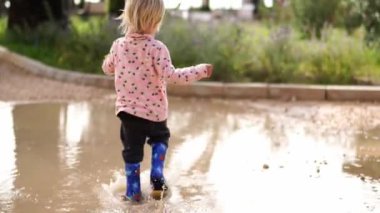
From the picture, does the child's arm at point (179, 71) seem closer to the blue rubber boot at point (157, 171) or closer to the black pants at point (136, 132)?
the black pants at point (136, 132)

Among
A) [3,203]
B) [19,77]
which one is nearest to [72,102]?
[19,77]

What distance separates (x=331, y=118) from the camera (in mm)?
7191

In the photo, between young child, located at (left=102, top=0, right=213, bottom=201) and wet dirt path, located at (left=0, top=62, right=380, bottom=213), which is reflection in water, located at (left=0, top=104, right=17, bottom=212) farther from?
young child, located at (left=102, top=0, right=213, bottom=201)

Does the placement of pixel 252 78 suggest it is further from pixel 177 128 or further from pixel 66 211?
pixel 66 211

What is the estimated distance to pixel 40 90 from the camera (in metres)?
8.48

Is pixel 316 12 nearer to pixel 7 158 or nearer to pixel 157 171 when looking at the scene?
pixel 7 158

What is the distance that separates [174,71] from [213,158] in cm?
154

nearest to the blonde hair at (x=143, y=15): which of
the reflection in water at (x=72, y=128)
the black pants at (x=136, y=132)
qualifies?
the black pants at (x=136, y=132)

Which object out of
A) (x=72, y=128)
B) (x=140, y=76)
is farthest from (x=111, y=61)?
(x=72, y=128)

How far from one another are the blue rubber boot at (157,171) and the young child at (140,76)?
0.34 feet

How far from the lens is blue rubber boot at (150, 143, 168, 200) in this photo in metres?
4.38

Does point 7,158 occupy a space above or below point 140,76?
below

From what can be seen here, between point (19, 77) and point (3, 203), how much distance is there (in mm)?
5277

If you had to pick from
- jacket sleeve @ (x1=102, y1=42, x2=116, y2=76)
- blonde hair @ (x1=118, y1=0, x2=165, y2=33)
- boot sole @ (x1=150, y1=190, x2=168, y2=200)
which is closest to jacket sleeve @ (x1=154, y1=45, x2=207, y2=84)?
blonde hair @ (x1=118, y1=0, x2=165, y2=33)
